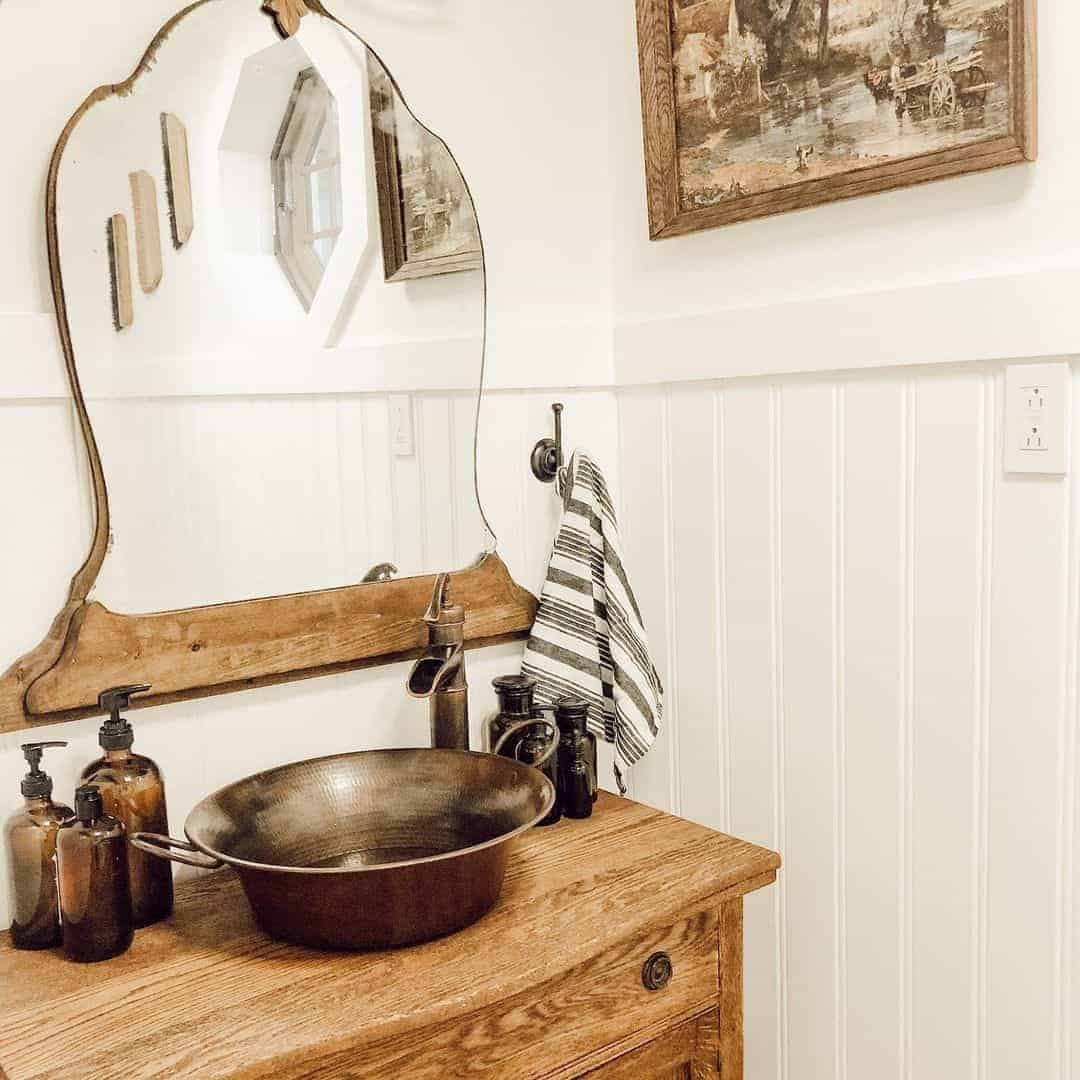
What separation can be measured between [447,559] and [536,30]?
0.76 m

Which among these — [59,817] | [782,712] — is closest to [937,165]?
[782,712]

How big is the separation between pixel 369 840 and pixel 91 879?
321 millimetres

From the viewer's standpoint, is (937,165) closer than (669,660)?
Yes

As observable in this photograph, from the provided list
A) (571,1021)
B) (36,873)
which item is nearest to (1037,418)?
(571,1021)

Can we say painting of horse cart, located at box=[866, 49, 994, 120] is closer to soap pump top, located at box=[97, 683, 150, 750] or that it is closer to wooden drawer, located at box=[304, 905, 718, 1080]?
wooden drawer, located at box=[304, 905, 718, 1080]

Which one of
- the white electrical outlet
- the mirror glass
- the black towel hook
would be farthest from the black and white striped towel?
the white electrical outlet

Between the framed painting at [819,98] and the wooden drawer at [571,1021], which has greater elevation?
the framed painting at [819,98]

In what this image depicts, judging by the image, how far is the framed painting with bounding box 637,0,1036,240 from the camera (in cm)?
121

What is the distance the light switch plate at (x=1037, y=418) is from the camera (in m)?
1.18

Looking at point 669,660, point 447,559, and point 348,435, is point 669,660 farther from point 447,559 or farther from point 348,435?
point 348,435

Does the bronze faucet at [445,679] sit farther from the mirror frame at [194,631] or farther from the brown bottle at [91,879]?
the brown bottle at [91,879]

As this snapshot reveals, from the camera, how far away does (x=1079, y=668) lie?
1.21 m

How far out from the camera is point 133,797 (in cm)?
122

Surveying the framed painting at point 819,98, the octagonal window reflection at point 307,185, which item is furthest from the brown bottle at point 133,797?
the framed painting at point 819,98
